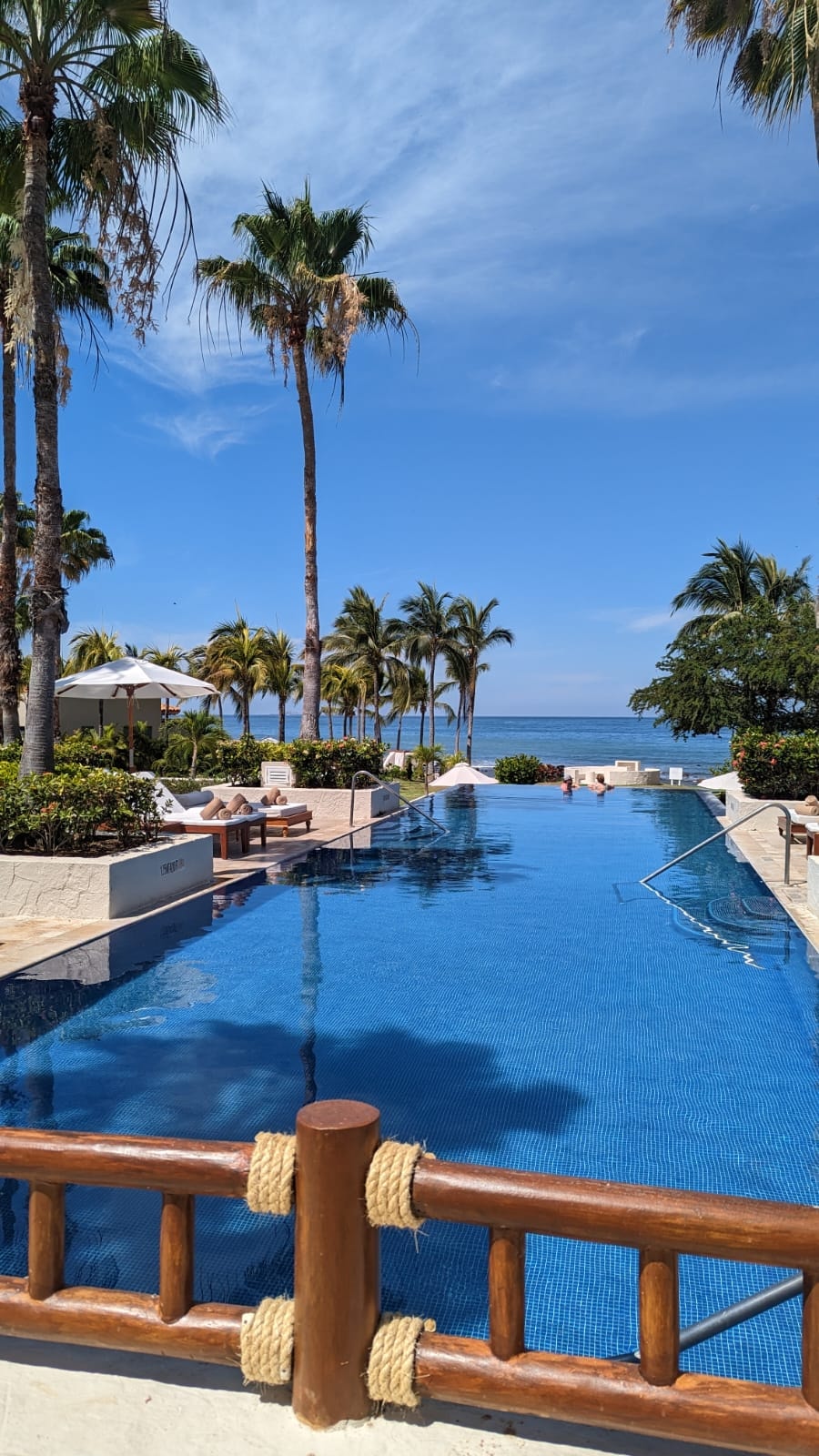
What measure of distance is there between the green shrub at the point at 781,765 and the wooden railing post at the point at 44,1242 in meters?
17.1

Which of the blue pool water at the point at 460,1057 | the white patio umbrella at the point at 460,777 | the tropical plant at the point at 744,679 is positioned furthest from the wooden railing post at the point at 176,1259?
the tropical plant at the point at 744,679

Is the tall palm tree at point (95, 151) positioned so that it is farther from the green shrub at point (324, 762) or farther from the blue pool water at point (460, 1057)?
the green shrub at point (324, 762)

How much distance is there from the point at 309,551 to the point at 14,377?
700cm

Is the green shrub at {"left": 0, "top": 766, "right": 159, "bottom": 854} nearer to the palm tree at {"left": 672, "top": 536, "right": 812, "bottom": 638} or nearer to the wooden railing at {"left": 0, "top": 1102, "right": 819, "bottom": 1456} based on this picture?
the wooden railing at {"left": 0, "top": 1102, "right": 819, "bottom": 1456}

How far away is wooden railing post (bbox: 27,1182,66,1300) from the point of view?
96.2 inches

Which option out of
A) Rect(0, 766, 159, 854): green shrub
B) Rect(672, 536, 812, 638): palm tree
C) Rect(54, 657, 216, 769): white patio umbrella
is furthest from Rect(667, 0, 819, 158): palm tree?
Rect(672, 536, 812, 638): palm tree

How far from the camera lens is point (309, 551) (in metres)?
20.7

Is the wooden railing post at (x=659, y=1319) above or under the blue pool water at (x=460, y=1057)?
above

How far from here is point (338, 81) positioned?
1370cm

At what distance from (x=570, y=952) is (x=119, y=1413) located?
6.64 meters

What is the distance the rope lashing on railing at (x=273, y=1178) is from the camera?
221 cm

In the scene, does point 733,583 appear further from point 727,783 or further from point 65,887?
point 65,887

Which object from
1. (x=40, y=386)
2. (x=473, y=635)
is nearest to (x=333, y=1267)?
(x=40, y=386)

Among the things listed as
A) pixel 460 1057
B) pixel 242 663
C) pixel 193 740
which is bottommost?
pixel 460 1057
